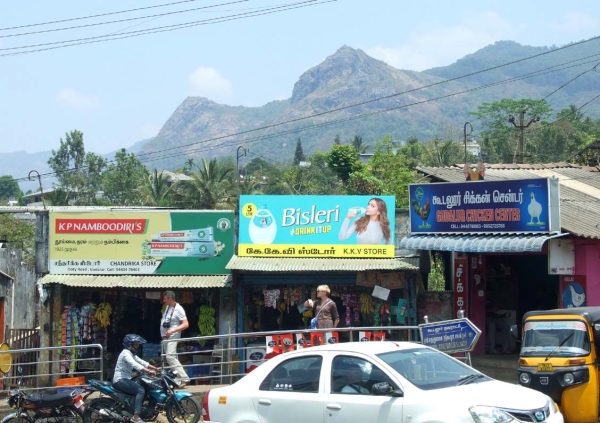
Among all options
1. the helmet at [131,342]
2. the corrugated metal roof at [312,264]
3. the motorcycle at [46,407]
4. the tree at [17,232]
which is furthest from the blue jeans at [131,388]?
the tree at [17,232]

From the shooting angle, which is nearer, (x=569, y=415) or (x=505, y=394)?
(x=505, y=394)

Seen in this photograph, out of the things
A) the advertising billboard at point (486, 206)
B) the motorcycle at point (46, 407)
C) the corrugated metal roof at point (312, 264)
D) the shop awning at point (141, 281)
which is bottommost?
the motorcycle at point (46, 407)

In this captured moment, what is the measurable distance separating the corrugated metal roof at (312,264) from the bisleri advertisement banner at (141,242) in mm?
731

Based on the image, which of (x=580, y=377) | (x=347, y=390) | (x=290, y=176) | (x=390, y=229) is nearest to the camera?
(x=347, y=390)

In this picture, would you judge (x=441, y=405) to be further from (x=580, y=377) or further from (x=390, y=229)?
(x=390, y=229)

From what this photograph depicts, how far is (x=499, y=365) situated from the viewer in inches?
645

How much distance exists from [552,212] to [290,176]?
197ft

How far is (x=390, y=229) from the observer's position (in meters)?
16.8

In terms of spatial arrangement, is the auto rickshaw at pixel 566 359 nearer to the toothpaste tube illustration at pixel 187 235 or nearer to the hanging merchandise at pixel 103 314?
the toothpaste tube illustration at pixel 187 235

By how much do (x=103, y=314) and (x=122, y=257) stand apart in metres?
1.37

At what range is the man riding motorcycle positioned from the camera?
1181cm

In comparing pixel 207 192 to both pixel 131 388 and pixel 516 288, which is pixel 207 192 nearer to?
pixel 516 288

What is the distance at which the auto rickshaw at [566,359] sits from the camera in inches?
446

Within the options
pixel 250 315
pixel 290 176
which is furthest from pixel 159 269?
pixel 290 176
